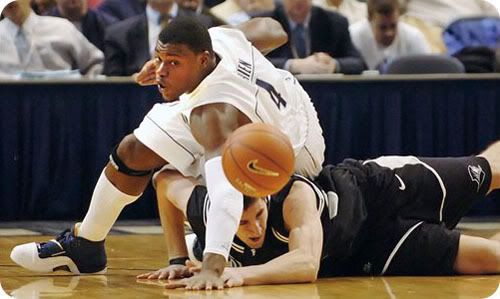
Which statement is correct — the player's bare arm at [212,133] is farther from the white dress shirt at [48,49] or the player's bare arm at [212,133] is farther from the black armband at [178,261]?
the white dress shirt at [48,49]

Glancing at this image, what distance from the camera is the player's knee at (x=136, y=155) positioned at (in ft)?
17.1

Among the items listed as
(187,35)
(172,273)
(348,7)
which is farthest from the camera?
(348,7)

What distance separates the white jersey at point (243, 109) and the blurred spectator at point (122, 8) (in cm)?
429

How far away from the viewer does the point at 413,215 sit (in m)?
5.30

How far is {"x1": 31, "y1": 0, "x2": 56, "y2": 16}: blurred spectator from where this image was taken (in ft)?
32.1

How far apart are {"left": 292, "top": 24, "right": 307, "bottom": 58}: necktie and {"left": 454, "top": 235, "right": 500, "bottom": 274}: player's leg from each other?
4.25 metres

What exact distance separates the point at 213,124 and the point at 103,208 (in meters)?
0.96

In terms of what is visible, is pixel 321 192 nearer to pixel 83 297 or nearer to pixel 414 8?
pixel 83 297

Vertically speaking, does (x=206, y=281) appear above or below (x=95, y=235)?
above

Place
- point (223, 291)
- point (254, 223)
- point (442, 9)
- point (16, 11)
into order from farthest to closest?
point (442, 9), point (16, 11), point (254, 223), point (223, 291)

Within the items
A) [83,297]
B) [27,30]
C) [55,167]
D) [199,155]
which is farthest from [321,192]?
[27,30]

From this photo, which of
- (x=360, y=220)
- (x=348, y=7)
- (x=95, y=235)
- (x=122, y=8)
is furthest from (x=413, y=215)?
(x=348, y=7)

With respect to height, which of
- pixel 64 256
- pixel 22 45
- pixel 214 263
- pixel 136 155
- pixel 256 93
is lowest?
pixel 64 256

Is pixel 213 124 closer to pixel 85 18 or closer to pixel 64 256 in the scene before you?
pixel 64 256
